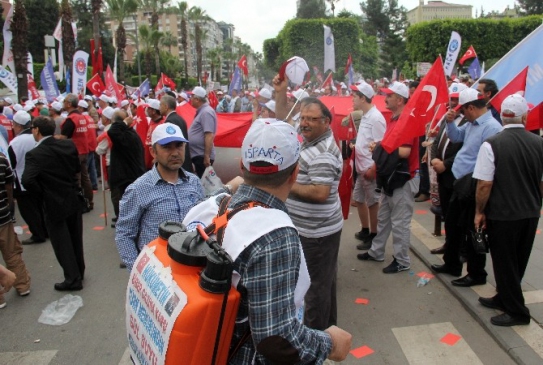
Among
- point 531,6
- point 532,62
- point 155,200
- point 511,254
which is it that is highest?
point 531,6

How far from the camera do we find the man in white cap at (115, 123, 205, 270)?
3093 mm

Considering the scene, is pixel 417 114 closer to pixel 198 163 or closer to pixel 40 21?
pixel 198 163

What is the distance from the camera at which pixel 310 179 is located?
354 centimetres

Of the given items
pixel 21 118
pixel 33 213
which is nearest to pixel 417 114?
pixel 33 213

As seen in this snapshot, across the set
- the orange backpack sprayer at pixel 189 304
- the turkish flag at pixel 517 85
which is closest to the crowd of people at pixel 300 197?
the orange backpack sprayer at pixel 189 304

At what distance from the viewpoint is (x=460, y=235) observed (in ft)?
16.9

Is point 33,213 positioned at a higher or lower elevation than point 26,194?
lower

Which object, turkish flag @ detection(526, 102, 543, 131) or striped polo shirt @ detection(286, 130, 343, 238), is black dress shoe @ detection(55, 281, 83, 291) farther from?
turkish flag @ detection(526, 102, 543, 131)

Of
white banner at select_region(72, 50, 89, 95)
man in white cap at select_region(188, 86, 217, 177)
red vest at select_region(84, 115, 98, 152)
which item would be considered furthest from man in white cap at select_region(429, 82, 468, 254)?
white banner at select_region(72, 50, 89, 95)

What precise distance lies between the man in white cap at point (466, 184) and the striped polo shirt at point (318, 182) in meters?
1.79

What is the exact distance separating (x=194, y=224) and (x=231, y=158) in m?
7.29

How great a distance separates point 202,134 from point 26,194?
2.78 metres

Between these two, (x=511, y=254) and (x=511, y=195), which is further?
(x=511, y=254)

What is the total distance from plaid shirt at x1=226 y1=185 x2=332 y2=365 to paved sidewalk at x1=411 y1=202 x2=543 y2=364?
9.52 ft
